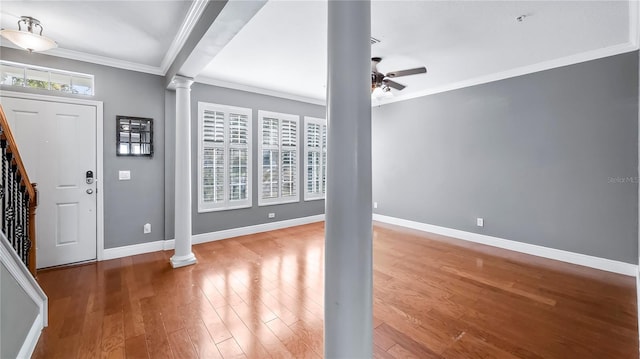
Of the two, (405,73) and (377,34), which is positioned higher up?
(377,34)

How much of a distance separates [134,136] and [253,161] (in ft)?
5.79

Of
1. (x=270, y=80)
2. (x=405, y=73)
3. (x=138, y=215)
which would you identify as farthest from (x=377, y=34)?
(x=138, y=215)

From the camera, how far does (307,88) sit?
4.79 metres

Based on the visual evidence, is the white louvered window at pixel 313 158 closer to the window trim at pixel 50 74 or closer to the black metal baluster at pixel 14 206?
the window trim at pixel 50 74

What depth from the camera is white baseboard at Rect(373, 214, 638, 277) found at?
307 cm

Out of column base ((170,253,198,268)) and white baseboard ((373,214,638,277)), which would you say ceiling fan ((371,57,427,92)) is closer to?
white baseboard ((373,214,638,277))

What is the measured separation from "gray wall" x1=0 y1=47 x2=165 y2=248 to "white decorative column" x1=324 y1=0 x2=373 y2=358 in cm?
356

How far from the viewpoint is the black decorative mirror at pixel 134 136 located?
138 inches

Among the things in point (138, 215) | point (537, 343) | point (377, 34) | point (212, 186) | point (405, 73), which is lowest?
point (537, 343)

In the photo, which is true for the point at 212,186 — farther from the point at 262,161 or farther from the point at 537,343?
the point at 537,343

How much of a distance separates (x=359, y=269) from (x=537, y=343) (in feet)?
5.95

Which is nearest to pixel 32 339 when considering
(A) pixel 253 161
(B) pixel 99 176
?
(B) pixel 99 176

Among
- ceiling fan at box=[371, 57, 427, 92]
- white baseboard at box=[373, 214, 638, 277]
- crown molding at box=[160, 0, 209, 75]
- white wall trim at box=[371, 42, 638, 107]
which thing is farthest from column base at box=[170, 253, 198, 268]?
white wall trim at box=[371, 42, 638, 107]

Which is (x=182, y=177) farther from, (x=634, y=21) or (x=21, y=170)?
(x=634, y=21)
